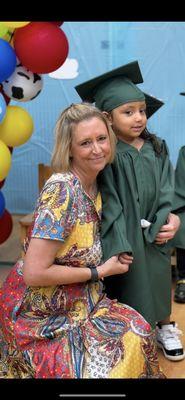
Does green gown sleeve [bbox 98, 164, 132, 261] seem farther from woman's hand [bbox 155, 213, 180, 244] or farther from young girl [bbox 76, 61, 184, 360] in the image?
woman's hand [bbox 155, 213, 180, 244]

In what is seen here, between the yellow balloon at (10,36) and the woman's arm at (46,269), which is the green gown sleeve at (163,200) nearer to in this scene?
the woman's arm at (46,269)

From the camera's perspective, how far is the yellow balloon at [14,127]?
3.13 metres

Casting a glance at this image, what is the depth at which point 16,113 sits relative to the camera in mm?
3172

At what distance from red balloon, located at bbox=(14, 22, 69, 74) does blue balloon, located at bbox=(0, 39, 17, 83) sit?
0.07 m

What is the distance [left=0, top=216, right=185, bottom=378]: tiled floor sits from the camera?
252cm

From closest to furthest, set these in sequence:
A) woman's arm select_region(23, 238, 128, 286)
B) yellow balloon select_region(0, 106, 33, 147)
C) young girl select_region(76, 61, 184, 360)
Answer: woman's arm select_region(23, 238, 128, 286) → young girl select_region(76, 61, 184, 360) → yellow balloon select_region(0, 106, 33, 147)

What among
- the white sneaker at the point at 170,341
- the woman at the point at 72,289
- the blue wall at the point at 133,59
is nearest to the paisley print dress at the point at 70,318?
the woman at the point at 72,289

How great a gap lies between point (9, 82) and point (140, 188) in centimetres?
119

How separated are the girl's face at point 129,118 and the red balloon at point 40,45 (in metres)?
0.77

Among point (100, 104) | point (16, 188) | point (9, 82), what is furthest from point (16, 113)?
point (16, 188)

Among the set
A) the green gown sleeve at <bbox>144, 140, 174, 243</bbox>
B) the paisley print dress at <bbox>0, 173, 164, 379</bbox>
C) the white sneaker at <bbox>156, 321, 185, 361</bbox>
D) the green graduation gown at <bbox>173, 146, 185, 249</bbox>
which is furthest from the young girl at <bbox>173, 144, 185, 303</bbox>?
the paisley print dress at <bbox>0, 173, 164, 379</bbox>

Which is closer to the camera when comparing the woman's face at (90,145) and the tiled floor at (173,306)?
the woman's face at (90,145)

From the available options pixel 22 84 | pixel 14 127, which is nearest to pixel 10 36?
pixel 22 84
